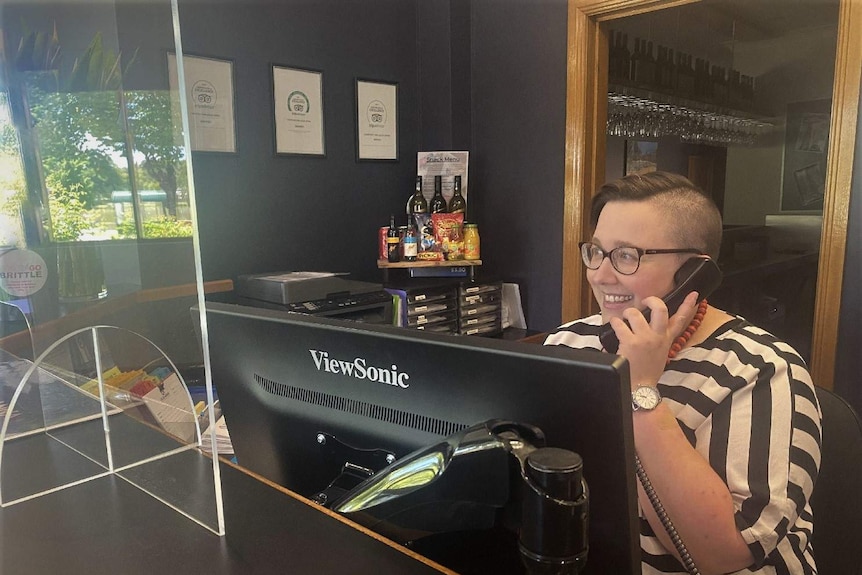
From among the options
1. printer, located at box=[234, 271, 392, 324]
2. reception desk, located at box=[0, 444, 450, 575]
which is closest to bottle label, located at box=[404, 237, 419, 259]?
printer, located at box=[234, 271, 392, 324]

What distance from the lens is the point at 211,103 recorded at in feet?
8.80

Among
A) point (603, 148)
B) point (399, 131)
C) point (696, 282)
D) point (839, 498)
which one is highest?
point (399, 131)

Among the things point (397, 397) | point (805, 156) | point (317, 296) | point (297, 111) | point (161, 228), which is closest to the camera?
point (397, 397)

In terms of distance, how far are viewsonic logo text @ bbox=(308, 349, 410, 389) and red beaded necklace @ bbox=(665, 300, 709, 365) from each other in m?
0.64

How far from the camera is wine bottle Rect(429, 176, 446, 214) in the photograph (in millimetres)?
3280

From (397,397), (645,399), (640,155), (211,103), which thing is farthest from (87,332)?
(640,155)

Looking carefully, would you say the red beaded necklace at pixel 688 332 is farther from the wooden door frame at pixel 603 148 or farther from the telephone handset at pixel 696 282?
the wooden door frame at pixel 603 148

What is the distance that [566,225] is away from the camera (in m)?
3.12

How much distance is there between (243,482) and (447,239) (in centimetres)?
239

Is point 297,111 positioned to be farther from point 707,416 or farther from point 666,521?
point 666,521

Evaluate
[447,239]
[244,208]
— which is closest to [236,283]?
[244,208]

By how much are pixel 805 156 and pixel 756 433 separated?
5.39 metres

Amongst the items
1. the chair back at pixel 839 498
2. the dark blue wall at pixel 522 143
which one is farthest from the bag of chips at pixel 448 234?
the chair back at pixel 839 498

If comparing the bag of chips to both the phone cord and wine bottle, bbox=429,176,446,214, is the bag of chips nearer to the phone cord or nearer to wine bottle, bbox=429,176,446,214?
wine bottle, bbox=429,176,446,214
